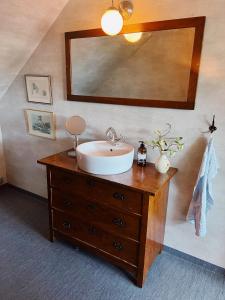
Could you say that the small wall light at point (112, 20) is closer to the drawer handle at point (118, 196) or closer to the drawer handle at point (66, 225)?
the drawer handle at point (118, 196)

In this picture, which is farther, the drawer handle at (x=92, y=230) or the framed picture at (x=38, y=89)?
the framed picture at (x=38, y=89)

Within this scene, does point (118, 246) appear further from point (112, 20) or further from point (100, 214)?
point (112, 20)

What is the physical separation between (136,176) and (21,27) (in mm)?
1604

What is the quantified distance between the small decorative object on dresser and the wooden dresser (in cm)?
7

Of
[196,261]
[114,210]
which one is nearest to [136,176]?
[114,210]

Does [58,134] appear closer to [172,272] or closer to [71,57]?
[71,57]

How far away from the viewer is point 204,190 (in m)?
1.56

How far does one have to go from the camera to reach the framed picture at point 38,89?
90.6 inches

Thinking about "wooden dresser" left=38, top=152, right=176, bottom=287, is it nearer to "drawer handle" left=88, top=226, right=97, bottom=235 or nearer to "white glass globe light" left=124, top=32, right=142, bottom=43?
"drawer handle" left=88, top=226, right=97, bottom=235

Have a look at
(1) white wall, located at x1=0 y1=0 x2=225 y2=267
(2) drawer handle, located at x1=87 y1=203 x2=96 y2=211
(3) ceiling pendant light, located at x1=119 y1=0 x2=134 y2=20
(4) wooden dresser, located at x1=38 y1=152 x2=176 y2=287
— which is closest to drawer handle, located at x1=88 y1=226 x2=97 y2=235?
(4) wooden dresser, located at x1=38 y1=152 x2=176 y2=287

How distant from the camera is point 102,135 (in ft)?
6.85

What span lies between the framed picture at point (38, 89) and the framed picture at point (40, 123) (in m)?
0.13

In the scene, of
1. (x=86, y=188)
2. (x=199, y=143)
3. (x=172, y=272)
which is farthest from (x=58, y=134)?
(x=172, y=272)

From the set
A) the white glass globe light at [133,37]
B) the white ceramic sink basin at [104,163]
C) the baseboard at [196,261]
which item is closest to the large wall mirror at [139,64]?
the white glass globe light at [133,37]
